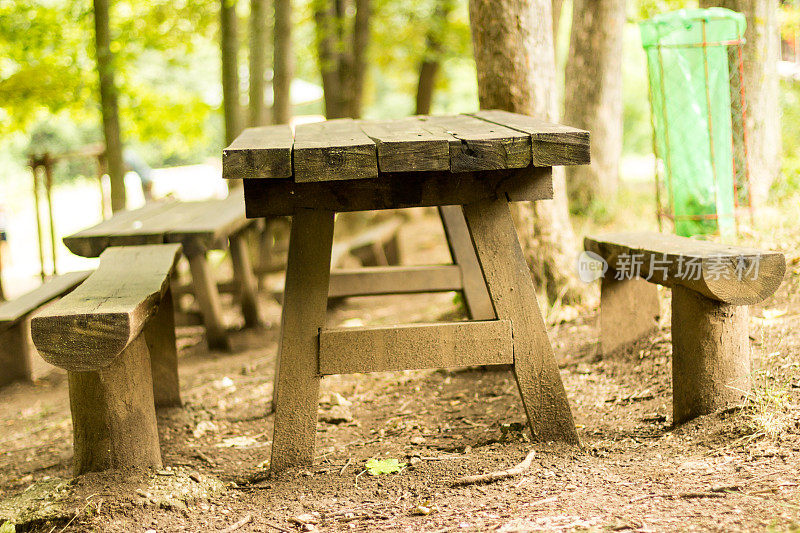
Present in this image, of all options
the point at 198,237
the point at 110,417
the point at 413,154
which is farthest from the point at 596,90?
the point at 110,417

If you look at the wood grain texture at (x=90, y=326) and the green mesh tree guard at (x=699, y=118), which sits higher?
the green mesh tree guard at (x=699, y=118)

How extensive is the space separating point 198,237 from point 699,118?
3295 millimetres

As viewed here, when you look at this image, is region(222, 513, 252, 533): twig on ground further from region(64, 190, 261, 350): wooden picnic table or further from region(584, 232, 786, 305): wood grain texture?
region(64, 190, 261, 350): wooden picnic table

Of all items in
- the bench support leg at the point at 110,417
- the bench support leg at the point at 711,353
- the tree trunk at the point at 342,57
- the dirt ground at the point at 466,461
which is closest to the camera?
the dirt ground at the point at 466,461

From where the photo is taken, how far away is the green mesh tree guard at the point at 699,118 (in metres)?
4.87

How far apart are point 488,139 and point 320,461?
1.37 metres

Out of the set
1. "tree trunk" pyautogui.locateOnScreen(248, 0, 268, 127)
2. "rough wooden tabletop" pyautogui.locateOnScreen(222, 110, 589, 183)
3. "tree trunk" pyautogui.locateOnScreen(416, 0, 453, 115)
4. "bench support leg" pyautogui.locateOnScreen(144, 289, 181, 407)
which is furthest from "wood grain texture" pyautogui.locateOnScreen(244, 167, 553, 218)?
"tree trunk" pyautogui.locateOnScreen(416, 0, 453, 115)

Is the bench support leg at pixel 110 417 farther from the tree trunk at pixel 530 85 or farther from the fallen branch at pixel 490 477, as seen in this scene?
the tree trunk at pixel 530 85

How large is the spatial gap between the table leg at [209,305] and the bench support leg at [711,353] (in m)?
3.19

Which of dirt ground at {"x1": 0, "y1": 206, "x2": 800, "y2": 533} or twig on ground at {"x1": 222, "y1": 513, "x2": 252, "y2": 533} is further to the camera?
twig on ground at {"x1": 222, "y1": 513, "x2": 252, "y2": 533}

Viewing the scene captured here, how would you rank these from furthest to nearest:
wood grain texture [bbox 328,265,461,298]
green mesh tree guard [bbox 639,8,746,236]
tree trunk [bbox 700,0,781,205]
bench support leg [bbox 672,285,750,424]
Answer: tree trunk [bbox 700,0,781,205] → green mesh tree guard [bbox 639,8,746,236] → wood grain texture [bbox 328,265,461,298] → bench support leg [bbox 672,285,750,424]

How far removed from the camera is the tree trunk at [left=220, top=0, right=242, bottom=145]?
26.7 ft

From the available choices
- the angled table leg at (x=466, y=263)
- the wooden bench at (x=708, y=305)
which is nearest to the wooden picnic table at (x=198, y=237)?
the angled table leg at (x=466, y=263)

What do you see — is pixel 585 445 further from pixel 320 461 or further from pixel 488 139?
pixel 488 139
